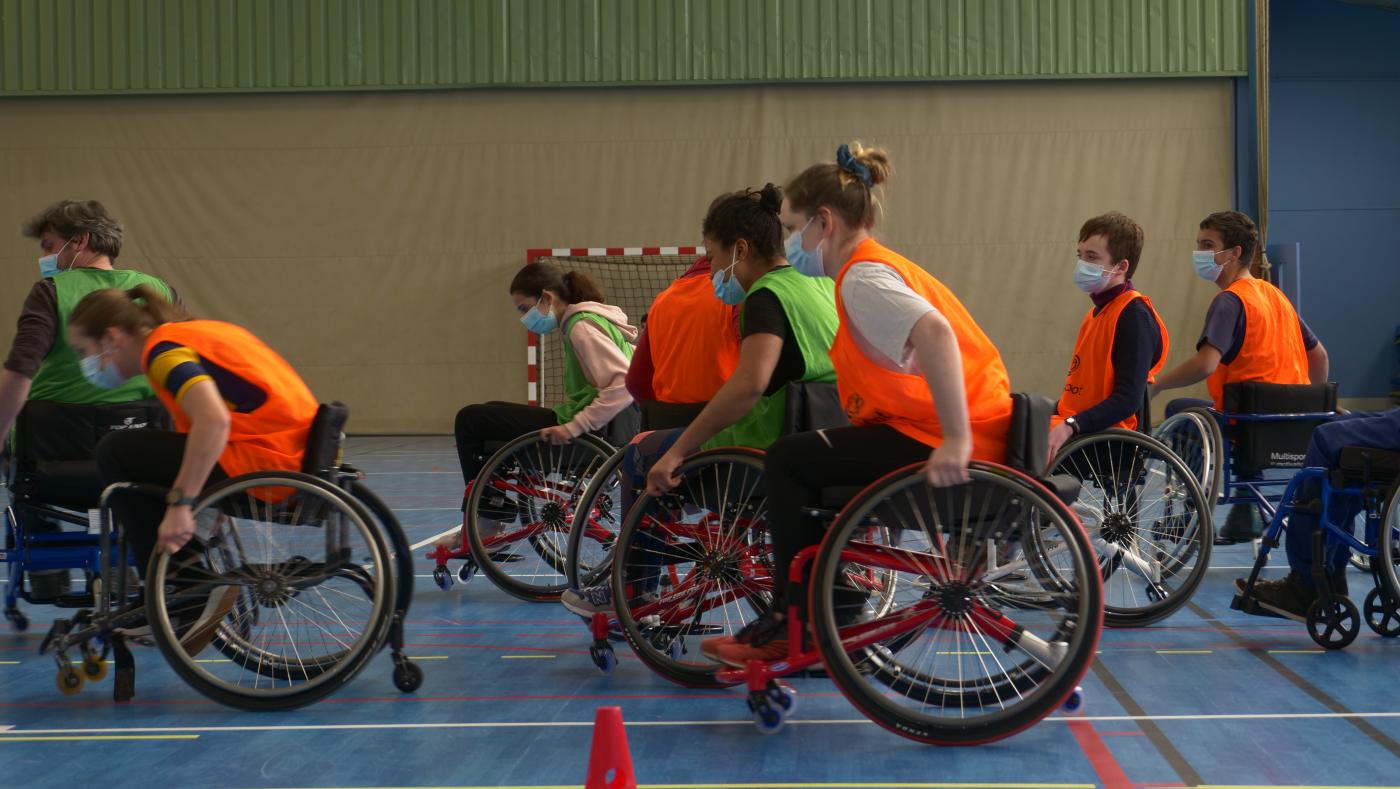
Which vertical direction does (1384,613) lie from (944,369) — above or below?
below

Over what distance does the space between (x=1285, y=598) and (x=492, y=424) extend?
7.70 ft

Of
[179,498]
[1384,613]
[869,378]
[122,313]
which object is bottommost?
[1384,613]

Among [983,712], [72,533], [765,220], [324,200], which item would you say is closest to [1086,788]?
[983,712]

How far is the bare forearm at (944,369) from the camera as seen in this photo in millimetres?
2189

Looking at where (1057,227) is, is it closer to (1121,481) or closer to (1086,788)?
(1121,481)

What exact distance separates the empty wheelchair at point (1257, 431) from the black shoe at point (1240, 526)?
1.00 feet

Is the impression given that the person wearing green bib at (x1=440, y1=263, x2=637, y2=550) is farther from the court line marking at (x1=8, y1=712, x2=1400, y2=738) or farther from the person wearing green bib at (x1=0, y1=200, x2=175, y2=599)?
the court line marking at (x1=8, y1=712, x2=1400, y2=738)

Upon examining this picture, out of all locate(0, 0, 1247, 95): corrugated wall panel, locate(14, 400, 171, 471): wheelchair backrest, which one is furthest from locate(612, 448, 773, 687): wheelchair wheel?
locate(0, 0, 1247, 95): corrugated wall panel

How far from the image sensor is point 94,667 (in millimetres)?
2785

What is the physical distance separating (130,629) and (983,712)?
180 centimetres

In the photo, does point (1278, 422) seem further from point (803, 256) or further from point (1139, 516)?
point (803, 256)

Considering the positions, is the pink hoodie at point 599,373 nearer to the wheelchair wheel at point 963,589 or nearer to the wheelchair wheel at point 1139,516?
the wheelchair wheel at point 1139,516

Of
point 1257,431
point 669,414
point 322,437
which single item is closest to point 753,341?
point 669,414

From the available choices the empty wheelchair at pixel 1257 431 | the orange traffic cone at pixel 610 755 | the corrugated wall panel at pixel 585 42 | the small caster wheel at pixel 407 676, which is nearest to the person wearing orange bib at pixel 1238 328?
the empty wheelchair at pixel 1257 431
